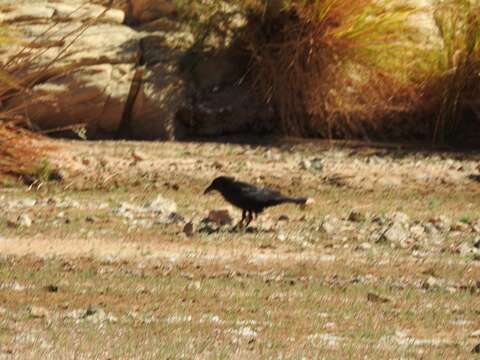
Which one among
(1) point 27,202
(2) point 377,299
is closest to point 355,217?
(1) point 27,202

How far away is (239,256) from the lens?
935cm

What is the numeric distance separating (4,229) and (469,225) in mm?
3161

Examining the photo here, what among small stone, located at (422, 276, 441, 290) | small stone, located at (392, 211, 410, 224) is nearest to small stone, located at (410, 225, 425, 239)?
small stone, located at (392, 211, 410, 224)

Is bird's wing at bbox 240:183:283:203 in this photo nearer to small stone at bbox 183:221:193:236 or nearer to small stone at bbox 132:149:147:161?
small stone at bbox 183:221:193:236

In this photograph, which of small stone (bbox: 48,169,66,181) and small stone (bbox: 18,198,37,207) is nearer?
small stone (bbox: 18,198,37,207)

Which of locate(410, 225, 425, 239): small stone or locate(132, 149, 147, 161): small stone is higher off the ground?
locate(410, 225, 425, 239): small stone

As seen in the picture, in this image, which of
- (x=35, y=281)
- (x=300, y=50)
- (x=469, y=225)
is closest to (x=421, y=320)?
(x=35, y=281)

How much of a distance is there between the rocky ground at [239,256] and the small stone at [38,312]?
0.5 inches

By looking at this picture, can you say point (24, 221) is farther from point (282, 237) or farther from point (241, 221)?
point (282, 237)

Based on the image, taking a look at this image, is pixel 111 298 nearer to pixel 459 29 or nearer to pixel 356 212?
pixel 356 212

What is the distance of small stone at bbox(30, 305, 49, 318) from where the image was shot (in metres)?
7.43

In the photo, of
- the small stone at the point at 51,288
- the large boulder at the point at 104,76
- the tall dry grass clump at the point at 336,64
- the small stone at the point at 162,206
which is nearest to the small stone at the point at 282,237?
the small stone at the point at 162,206

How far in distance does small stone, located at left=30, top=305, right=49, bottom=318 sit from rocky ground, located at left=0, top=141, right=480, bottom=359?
13 millimetres

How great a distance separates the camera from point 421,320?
24.7 feet
